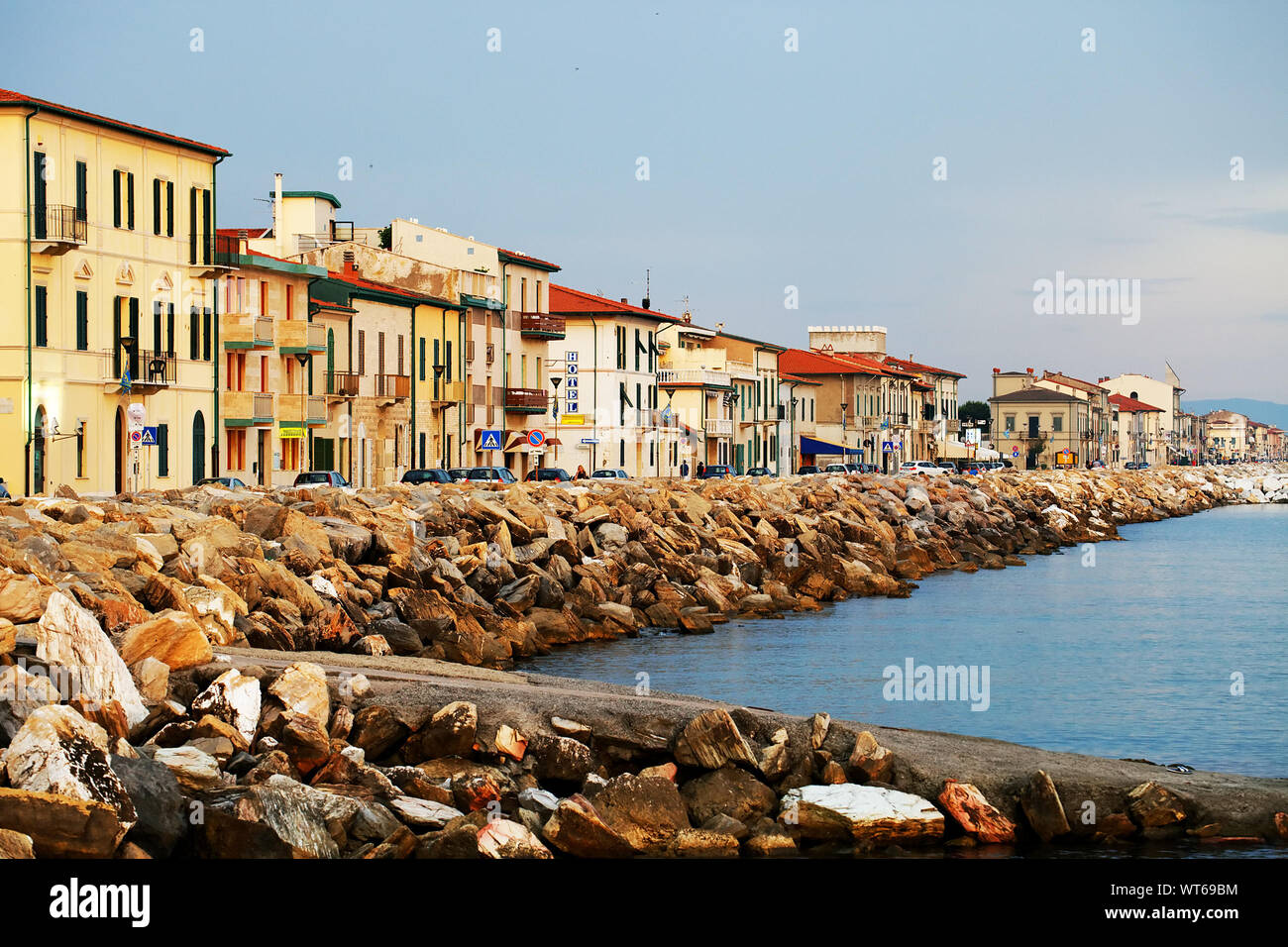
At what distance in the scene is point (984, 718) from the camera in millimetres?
22156

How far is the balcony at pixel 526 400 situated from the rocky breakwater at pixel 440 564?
15.9 m

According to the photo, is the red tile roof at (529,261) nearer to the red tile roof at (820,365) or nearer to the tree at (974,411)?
the red tile roof at (820,365)

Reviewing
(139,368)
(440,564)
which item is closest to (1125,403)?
(139,368)

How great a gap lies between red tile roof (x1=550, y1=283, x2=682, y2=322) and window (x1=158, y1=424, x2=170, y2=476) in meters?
32.4

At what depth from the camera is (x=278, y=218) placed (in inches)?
2426

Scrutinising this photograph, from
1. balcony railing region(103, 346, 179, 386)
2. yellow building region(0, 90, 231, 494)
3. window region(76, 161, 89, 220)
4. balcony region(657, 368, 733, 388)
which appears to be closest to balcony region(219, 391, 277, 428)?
yellow building region(0, 90, 231, 494)

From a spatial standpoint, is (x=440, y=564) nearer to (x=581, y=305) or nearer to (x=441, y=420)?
(x=441, y=420)

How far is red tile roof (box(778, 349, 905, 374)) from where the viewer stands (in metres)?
109

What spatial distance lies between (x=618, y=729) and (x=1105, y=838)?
4456 mm

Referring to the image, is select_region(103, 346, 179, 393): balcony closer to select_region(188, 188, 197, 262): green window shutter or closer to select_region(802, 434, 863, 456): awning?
select_region(188, 188, 197, 262): green window shutter

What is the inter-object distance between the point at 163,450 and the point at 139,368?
8.70 ft

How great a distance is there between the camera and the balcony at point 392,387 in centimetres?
5584

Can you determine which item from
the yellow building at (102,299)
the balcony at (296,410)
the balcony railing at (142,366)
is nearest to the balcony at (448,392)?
the balcony at (296,410)
